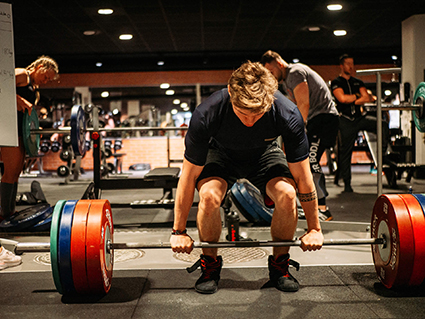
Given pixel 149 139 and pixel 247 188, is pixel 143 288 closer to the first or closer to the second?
pixel 247 188

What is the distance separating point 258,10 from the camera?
6195mm

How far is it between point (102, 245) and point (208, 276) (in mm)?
487

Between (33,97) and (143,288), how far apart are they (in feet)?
6.45

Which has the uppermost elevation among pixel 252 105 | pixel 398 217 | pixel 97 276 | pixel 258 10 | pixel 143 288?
pixel 258 10

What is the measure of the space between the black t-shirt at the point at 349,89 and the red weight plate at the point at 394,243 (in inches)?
119

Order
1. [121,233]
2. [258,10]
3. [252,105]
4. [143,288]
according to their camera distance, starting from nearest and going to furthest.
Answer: [252,105] < [143,288] < [121,233] < [258,10]

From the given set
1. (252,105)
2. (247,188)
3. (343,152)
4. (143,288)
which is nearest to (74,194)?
(247,188)

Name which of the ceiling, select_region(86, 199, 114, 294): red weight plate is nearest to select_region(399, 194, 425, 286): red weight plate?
select_region(86, 199, 114, 294): red weight plate

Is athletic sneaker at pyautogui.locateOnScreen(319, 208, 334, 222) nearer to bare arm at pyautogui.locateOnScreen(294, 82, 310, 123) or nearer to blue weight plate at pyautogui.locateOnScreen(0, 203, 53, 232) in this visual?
bare arm at pyautogui.locateOnScreen(294, 82, 310, 123)

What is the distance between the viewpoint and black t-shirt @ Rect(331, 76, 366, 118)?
4648mm

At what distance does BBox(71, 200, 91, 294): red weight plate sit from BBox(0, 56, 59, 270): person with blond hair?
5.10ft

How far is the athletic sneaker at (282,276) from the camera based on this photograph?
1788 mm

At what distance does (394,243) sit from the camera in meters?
1.69

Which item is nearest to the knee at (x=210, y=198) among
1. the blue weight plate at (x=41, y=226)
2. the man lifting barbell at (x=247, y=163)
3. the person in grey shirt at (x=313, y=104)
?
the man lifting barbell at (x=247, y=163)
